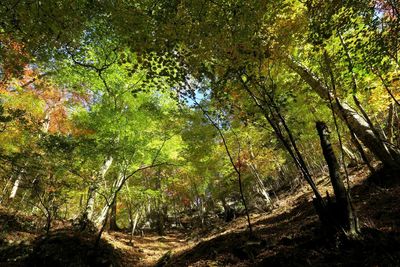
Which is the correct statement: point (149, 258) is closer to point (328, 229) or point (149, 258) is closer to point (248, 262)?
point (248, 262)

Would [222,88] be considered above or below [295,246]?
above

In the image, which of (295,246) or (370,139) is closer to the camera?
Result: (295,246)

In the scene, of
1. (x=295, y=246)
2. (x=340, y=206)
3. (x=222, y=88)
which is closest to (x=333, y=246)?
(x=340, y=206)

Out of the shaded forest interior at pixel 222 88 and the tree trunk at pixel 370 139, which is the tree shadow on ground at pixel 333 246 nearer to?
the shaded forest interior at pixel 222 88

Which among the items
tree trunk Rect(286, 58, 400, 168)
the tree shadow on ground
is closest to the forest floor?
the tree shadow on ground

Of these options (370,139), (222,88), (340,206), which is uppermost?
(222,88)

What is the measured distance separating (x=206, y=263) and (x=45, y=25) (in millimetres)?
7205

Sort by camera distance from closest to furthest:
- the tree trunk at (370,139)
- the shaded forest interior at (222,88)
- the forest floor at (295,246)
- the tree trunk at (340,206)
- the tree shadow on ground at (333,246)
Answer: the tree shadow on ground at (333,246), the forest floor at (295,246), the tree trunk at (340,206), the shaded forest interior at (222,88), the tree trunk at (370,139)

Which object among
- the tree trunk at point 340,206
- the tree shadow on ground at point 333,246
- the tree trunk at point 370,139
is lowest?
the tree shadow on ground at point 333,246

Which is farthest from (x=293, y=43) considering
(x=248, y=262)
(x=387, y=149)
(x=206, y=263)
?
(x=206, y=263)

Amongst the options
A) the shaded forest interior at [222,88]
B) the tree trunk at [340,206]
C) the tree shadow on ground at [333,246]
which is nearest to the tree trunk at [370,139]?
the shaded forest interior at [222,88]

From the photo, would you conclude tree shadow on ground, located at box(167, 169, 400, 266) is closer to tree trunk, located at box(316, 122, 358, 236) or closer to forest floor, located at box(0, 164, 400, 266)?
forest floor, located at box(0, 164, 400, 266)

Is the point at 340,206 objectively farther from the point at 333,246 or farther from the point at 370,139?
the point at 370,139

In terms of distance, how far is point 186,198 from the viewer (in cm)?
3375
